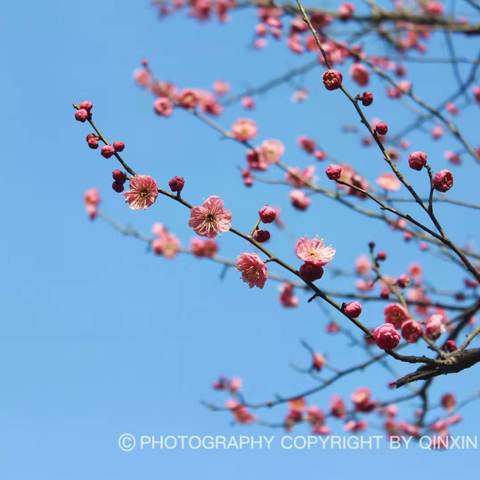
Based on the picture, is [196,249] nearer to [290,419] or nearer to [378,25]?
[290,419]

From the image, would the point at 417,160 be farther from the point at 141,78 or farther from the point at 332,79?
the point at 141,78

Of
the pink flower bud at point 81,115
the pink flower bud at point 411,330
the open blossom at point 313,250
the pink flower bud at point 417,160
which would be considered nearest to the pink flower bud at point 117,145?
the pink flower bud at point 81,115

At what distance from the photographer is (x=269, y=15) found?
210 inches

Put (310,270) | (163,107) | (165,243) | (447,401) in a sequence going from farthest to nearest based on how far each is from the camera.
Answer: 1. (165,243)
2. (447,401)
3. (163,107)
4. (310,270)

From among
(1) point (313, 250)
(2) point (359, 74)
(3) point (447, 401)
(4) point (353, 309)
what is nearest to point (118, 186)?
(1) point (313, 250)

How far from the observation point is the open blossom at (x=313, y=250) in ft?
6.04

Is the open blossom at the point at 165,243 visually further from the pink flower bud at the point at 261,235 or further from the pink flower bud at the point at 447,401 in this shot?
the pink flower bud at the point at 261,235

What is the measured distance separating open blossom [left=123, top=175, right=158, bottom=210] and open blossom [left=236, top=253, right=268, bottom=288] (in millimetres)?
322

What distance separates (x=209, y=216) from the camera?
192cm

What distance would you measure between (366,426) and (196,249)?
2226 millimetres

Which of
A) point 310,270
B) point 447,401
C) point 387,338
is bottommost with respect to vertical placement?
point 387,338

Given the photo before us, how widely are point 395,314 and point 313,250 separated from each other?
84cm

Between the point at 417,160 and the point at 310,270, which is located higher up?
the point at 417,160

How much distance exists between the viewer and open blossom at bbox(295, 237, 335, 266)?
1841mm
